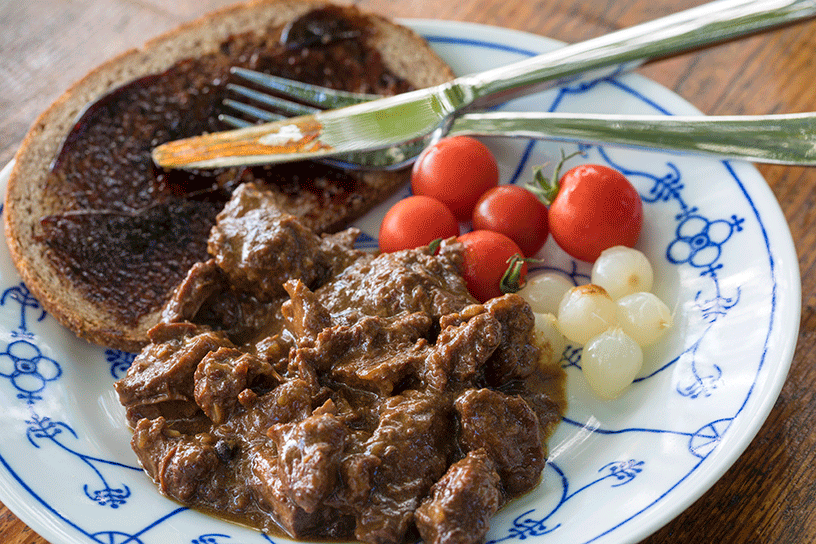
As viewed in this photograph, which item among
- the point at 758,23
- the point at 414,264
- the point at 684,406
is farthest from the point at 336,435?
the point at 758,23

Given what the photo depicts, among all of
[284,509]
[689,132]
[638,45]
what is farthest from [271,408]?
[638,45]

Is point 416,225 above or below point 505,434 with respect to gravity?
Result: above

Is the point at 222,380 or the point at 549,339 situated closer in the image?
the point at 222,380

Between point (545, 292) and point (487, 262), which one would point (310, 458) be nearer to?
point (487, 262)

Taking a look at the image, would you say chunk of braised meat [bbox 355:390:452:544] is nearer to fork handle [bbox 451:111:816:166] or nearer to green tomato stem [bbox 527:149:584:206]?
green tomato stem [bbox 527:149:584:206]

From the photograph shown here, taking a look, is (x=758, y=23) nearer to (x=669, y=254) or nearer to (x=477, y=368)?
(x=669, y=254)

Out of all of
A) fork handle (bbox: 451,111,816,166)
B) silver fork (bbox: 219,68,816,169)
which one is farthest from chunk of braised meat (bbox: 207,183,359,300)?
fork handle (bbox: 451,111,816,166)

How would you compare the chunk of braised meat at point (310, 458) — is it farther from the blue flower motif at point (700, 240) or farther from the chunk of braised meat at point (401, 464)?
the blue flower motif at point (700, 240)
